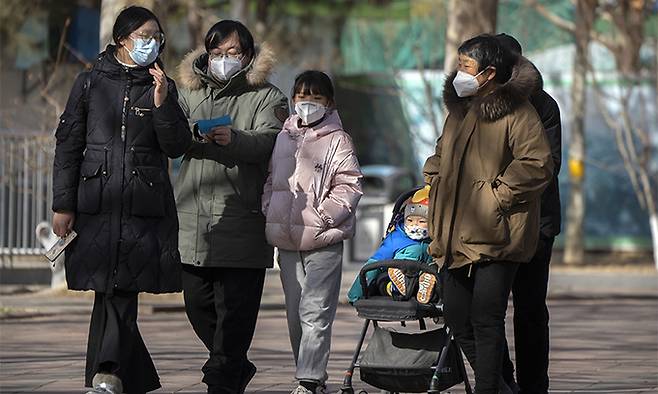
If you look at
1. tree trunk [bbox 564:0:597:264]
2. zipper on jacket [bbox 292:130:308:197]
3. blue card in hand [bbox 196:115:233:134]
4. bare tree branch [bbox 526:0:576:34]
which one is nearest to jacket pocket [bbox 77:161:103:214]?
blue card in hand [bbox 196:115:233:134]

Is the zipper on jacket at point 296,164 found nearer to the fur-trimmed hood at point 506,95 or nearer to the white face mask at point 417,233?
the white face mask at point 417,233

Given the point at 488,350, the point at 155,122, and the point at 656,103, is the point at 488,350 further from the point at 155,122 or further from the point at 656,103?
the point at 656,103

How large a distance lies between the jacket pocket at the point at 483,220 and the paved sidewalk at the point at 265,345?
2156 mm

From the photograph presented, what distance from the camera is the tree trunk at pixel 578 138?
1062 inches

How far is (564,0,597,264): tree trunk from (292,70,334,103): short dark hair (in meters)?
18.8

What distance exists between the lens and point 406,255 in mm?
8195

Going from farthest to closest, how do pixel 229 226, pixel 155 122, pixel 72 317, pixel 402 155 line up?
pixel 402 155, pixel 72 317, pixel 229 226, pixel 155 122

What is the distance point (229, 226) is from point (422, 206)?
1.02 metres

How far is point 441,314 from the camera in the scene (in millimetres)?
7938

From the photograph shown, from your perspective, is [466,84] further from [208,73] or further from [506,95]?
[208,73]

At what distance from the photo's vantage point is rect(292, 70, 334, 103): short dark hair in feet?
27.2

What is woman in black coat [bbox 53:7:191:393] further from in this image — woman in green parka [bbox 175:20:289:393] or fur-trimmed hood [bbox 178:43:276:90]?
fur-trimmed hood [bbox 178:43:276:90]

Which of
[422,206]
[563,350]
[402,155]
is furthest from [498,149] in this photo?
[402,155]

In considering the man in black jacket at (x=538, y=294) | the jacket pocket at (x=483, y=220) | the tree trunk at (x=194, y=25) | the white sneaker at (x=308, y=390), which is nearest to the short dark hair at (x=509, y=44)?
the man in black jacket at (x=538, y=294)
